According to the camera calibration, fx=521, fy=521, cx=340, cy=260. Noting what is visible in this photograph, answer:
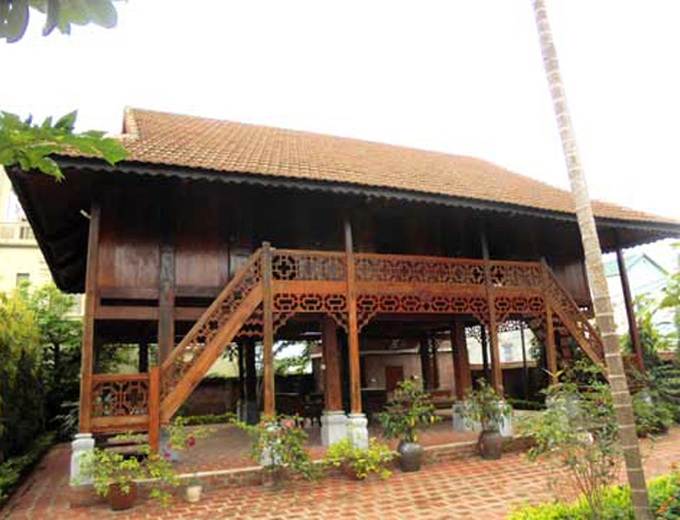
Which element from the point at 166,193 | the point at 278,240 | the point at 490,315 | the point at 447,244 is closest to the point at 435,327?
the point at 447,244

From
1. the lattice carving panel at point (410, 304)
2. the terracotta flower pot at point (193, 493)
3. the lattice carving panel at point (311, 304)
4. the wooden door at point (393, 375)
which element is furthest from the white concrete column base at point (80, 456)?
the wooden door at point (393, 375)

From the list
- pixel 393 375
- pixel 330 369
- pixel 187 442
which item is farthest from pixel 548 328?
pixel 393 375

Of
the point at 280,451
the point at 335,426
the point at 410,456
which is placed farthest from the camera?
the point at 335,426

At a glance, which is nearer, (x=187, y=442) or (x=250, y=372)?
(x=187, y=442)

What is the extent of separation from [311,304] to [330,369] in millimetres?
1514

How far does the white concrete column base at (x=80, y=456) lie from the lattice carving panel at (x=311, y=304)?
10.4ft

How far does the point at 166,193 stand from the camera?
887 cm

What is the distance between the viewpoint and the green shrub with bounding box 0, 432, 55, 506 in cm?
720

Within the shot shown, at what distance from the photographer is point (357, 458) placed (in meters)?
7.80

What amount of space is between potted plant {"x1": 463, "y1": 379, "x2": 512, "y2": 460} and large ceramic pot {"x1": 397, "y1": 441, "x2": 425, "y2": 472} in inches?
51.0

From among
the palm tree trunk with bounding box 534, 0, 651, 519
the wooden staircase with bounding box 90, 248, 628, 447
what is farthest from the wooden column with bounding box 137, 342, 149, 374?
the palm tree trunk with bounding box 534, 0, 651, 519

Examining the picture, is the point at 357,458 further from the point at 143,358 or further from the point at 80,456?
the point at 143,358

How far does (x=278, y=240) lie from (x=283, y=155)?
171cm

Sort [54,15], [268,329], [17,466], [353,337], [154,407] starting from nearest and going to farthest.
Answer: [54,15], [154,407], [268,329], [17,466], [353,337]
